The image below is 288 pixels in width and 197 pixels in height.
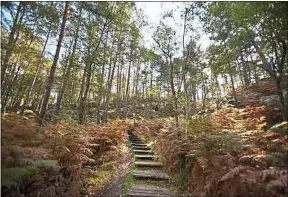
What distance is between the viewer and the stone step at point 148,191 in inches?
214

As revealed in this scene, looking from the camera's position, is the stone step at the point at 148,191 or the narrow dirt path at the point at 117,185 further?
the narrow dirt path at the point at 117,185

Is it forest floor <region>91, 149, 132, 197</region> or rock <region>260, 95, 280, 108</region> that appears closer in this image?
forest floor <region>91, 149, 132, 197</region>

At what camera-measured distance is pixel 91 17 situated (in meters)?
15.2

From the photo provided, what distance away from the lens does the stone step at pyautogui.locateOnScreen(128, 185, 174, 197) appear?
544 cm

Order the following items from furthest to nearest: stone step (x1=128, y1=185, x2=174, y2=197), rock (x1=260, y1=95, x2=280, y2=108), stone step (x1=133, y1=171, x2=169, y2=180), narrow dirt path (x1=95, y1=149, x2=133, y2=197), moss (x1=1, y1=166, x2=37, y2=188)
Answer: rock (x1=260, y1=95, x2=280, y2=108), stone step (x1=133, y1=171, x2=169, y2=180), narrow dirt path (x1=95, y1=149, x2=133, y2=197), stone step (x1=128, y1=185, x2=174, y2=197), moss (x1=1, y1=166, x2=37, y2=188)

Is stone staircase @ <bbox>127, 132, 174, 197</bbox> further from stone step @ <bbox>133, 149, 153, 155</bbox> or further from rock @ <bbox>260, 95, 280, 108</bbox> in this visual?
rock @ <bbox>260, 95, 280, 108</bbox>

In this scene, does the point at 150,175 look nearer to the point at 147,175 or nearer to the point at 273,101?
the point at 147,175

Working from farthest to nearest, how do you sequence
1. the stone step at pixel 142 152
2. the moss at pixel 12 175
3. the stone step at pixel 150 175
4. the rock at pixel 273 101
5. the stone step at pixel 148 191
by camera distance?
the stone step at pixel 142 152, the rock at pixel 273 101, the stone step at pixel 150 175, the stone step at pixel 148 191, the moss at pixel 12 175

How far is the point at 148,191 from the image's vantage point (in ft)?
18.6

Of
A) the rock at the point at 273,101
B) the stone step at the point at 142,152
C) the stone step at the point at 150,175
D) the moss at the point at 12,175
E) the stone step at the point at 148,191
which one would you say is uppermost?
the rock at the point at 273,101

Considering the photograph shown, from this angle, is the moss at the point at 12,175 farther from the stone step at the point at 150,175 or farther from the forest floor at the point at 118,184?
the stone step at the point at 150,175

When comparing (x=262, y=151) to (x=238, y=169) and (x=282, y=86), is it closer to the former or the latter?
(x=238, y=169)

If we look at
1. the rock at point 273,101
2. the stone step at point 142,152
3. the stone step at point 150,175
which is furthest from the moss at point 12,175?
the rock at point 273,101

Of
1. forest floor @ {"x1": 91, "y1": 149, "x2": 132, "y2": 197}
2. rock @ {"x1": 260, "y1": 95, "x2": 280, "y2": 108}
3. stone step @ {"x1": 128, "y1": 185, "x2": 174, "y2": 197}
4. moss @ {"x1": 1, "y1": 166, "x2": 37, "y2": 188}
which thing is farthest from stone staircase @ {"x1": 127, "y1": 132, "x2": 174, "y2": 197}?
rock @ {"x1": 260, "y1": 95, "x2": 280, "y2": 108}
